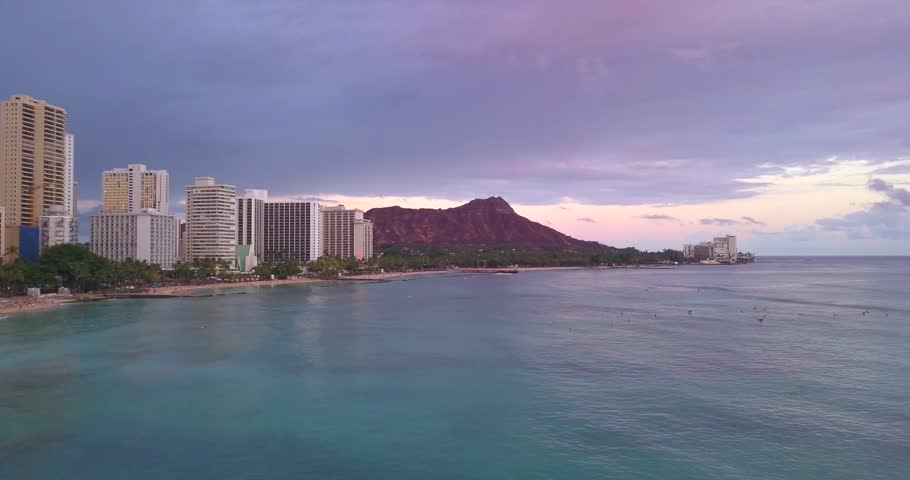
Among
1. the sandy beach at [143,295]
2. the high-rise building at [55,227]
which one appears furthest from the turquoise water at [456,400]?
the high-rise building at [55,227]

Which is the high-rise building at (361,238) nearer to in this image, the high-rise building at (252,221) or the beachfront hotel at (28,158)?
the high-rise building at (252,221)

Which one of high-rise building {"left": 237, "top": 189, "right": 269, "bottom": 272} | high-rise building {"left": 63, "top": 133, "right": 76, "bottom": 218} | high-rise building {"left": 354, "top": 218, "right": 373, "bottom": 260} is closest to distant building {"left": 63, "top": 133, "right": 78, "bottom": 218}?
high-rise building {"left": 63, "top": 133, "right": 76, "bottom": 218}

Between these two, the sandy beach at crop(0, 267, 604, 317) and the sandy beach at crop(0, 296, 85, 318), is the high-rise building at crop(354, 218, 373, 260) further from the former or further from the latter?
the sandy beach at crop(0, 296, 85, 318)

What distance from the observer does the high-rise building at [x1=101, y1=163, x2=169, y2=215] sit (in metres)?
145

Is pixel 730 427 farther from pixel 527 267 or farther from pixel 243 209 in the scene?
pixel 527 267

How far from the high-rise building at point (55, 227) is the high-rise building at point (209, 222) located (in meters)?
25.3

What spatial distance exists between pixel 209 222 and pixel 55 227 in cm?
2964

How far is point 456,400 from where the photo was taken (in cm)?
2508

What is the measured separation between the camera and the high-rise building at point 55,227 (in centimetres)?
9606

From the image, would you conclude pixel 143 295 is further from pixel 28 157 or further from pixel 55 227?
pixel 28 157

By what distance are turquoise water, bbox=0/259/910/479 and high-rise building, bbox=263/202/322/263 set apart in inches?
4071

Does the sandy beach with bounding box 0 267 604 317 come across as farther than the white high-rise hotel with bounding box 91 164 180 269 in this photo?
No

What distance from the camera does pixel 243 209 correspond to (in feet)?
495

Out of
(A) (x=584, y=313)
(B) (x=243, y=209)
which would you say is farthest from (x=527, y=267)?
(A) (x=584, y=313)
